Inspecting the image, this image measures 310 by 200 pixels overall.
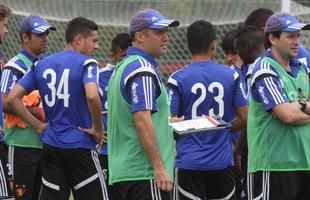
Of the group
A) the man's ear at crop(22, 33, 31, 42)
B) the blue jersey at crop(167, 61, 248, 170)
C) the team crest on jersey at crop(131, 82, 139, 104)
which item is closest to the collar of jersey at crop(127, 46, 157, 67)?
the team crest on jersey at crop(131, 82, 139, 104)

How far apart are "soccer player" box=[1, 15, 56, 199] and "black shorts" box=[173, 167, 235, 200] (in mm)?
2036

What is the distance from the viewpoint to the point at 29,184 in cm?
1024

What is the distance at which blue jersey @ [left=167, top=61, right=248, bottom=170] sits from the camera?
8.45 m

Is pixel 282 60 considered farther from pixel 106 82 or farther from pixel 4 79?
pixel 4 79

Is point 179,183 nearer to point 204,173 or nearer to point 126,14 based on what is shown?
point 204,173

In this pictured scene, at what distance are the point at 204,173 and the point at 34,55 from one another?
107 inches

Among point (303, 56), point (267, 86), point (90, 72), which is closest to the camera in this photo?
point (267, 86)

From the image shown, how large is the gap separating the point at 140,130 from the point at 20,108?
8.34ft

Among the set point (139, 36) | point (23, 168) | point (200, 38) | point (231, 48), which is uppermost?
point (139, 36)

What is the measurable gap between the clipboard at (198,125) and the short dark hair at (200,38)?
956 mm

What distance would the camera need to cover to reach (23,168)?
10234 mm

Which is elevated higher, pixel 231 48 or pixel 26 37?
pixel 26 37

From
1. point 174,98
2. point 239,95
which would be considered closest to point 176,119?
point 174,98

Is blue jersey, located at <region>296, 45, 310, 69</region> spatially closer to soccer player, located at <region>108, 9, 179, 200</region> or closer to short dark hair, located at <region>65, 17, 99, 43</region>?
soccer player, located at <region>108, 9, 179, 200</region>
